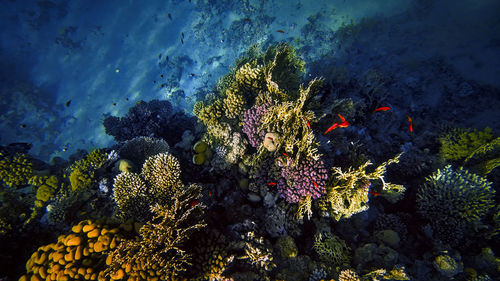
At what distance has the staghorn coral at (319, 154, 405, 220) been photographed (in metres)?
3.59

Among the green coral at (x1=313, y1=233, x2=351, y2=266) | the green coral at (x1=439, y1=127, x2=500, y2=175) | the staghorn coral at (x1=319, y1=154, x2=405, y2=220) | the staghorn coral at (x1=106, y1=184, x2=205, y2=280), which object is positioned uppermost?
the staghorn coral at (x1=106, y1=184, x2=205, y2=280)

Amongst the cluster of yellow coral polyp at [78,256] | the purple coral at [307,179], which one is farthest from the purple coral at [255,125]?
the cluster of yellow coral polyp at [78,256]

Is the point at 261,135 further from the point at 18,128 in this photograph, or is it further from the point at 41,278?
the point at 18,128

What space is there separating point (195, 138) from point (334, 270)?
4768 mm

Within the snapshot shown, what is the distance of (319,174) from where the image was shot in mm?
3723

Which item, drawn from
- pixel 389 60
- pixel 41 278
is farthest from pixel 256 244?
pixel 389 60

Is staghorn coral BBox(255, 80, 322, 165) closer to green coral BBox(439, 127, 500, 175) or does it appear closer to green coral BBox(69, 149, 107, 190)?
green coral BBox(69, 149, 107, 190)

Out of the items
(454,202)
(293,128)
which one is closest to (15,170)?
(293,128)

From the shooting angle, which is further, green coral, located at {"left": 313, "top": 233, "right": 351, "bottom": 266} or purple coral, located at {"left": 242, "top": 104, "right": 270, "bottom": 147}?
purple coral, located at {"left": 242, "top": 104, "right": 270, "bottom": 147}

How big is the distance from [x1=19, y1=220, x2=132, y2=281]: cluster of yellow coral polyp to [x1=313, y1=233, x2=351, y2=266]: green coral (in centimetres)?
347

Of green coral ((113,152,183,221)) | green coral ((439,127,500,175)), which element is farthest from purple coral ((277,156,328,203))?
green coral ((439,127,500,175))

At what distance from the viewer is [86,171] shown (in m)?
4.96

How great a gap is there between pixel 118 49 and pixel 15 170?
26.7m

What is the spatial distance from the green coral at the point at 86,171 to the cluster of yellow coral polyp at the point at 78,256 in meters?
1.92
